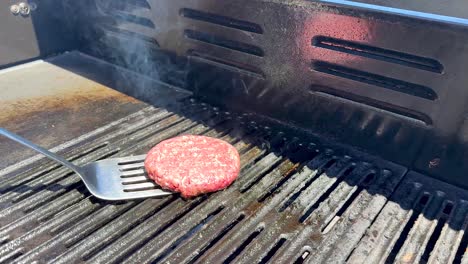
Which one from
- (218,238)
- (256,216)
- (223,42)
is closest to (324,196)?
(256,216)

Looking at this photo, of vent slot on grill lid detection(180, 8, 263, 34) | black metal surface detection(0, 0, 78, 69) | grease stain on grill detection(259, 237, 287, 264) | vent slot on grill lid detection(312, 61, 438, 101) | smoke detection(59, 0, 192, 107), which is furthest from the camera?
black metal surface detection(0, 0, 78, 69)

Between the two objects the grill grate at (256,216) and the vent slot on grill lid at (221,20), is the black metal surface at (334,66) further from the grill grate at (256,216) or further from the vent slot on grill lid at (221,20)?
the grill grate at (256,216)

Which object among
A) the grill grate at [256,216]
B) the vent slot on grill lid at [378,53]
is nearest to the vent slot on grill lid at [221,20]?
the vent slot on grill lid at [378,53]

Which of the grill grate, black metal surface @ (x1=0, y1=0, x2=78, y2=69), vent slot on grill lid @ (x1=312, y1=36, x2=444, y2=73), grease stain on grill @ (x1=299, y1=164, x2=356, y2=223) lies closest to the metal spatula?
the grill grate

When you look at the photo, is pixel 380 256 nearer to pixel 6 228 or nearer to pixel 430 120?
pixel 430 120

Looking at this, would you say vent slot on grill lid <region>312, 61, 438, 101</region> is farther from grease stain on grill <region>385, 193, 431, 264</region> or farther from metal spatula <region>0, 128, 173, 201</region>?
metal spatula <region>0, 128, 173, 201</region>
